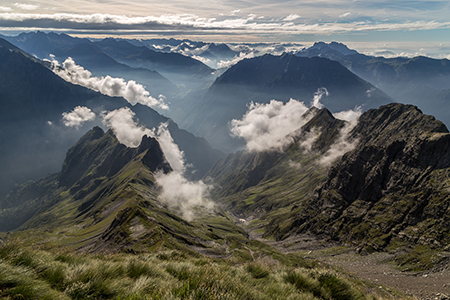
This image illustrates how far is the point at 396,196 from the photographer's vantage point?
6353 inches

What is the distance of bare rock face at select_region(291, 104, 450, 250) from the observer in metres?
132

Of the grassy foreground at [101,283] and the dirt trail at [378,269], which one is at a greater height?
the grassy foreground at [101,283]

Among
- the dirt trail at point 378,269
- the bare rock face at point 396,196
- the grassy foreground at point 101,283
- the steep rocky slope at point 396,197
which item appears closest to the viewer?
the grassy foreground at point 101,283

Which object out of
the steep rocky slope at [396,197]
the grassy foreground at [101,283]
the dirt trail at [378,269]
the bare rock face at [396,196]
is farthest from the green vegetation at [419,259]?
the grassy foreground at [101,283]

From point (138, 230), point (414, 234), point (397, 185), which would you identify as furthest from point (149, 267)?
point (397, 185)

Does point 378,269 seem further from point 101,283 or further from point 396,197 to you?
point 101,283

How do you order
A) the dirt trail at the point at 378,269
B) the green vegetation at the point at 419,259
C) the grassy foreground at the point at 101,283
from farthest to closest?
the green vegetation at the point at 419,259 < the dirt trail at the point at 378,269 < the grassy foreground at the point at 101,283

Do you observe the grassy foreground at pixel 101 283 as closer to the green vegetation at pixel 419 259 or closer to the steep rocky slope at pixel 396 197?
the green vegetation at pixel 419 259

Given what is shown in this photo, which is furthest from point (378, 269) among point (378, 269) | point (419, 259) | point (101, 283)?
point (101, 283)

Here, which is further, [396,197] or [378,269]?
[396,197]

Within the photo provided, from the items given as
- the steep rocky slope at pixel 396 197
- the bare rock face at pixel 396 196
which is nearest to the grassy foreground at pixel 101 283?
the steep rocky slope at pixel 396 197

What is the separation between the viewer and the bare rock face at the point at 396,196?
13200 cm

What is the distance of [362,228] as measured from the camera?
162125 mm

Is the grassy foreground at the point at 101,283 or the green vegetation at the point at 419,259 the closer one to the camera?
the grassy foreground at the point at 101,283
